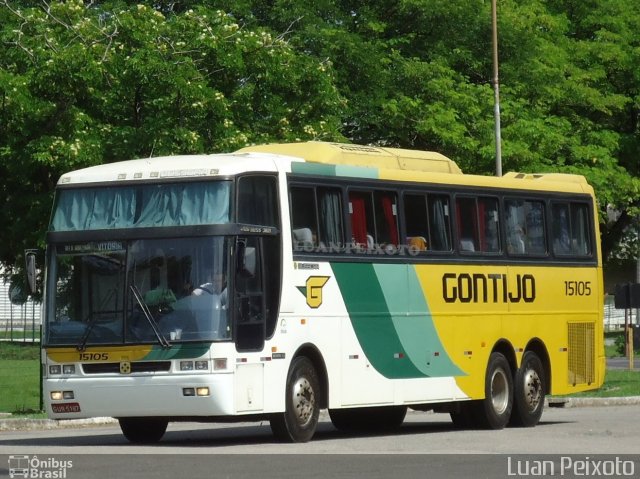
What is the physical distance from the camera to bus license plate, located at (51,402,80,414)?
18328mm

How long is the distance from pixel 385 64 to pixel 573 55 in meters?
8.24

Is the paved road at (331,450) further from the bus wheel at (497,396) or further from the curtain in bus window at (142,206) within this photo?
the curtain in bus window at (142,206)

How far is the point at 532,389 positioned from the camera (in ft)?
76.2

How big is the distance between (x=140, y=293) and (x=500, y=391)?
20.9 feet

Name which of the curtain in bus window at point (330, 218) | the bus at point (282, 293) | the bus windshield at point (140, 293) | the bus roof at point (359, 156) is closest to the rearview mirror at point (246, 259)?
the bus at point (282, 293)

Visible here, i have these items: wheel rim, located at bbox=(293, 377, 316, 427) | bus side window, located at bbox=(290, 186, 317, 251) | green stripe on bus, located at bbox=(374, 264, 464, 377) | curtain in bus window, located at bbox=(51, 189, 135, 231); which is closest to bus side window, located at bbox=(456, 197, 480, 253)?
green stripe on bus, located at bbox=(374, 264, 464, 377)

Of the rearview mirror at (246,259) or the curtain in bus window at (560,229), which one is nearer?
the rearview mirror at (246,259)

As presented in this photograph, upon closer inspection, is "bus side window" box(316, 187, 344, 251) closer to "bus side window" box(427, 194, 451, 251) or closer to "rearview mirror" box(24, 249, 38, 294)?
"bus side window" box(427, 194, 451, 251)

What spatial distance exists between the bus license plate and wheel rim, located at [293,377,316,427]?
7.81 ft

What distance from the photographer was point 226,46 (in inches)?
1417

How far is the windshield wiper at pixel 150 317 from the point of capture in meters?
18.0

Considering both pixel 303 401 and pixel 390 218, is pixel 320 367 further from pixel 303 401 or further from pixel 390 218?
pixel 390 218

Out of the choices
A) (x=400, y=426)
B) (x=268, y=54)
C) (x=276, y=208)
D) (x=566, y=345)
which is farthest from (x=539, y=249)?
(x=268, y=54)

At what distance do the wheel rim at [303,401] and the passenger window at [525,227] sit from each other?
5156mm
